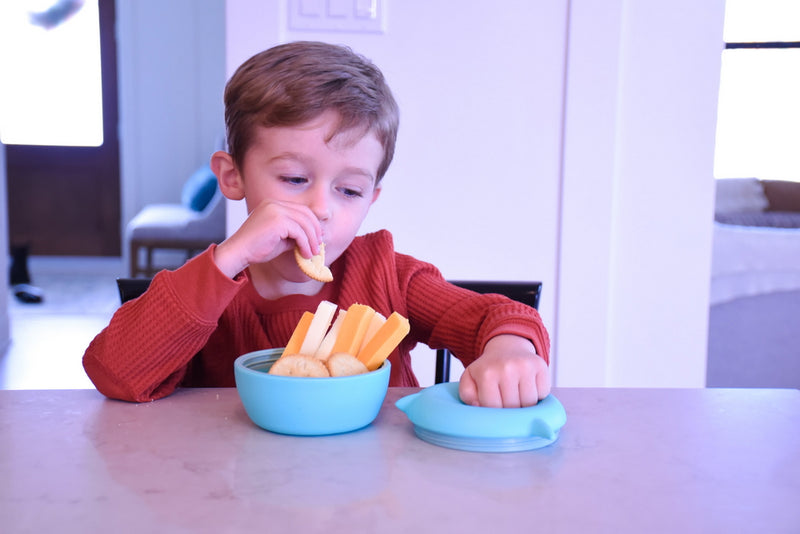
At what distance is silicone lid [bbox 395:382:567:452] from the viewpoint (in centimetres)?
60

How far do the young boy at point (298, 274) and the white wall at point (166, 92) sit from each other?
471 centimetres

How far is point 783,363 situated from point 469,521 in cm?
259

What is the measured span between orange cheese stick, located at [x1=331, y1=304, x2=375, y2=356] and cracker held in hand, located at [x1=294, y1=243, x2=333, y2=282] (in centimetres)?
18

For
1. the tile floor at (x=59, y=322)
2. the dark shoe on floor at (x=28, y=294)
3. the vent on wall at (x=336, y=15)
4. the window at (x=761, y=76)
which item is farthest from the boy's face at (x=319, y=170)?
the window at (x=761, y=76)

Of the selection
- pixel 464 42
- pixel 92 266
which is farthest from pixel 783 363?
pixel 92 266

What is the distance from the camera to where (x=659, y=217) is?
1.75m

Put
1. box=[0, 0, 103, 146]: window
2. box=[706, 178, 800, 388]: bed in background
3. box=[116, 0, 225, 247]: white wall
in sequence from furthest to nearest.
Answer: box=[116, 0, 225, 247]: white wall
box=[0, 0, 103, 146]: window
box=[706, 178, 800, 388]: bed in background

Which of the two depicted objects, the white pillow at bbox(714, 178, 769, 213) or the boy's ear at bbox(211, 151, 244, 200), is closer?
the boy's ear at bbox(211, 151, 244, 200)

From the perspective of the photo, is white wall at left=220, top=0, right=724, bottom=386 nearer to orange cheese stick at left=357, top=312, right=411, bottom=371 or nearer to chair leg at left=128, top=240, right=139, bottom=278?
orange cheese stick at left=357, top=312, right=411, bottom=371

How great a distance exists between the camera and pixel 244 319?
1040 mm

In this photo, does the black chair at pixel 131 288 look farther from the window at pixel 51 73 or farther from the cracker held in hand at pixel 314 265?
the window at pixel 51 73

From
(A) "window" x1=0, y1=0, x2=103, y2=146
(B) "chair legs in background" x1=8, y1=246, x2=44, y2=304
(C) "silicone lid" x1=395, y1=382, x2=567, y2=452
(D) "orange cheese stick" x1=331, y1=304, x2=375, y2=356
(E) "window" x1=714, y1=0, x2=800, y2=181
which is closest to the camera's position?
(C) "silicone lid" x1=395, y1=382, x2=567, y2=452

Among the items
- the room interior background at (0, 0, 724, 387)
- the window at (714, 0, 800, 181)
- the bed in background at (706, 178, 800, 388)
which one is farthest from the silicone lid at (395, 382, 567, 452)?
the window at (714, 0, 800, 181)

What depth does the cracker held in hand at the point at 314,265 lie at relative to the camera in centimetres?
87
